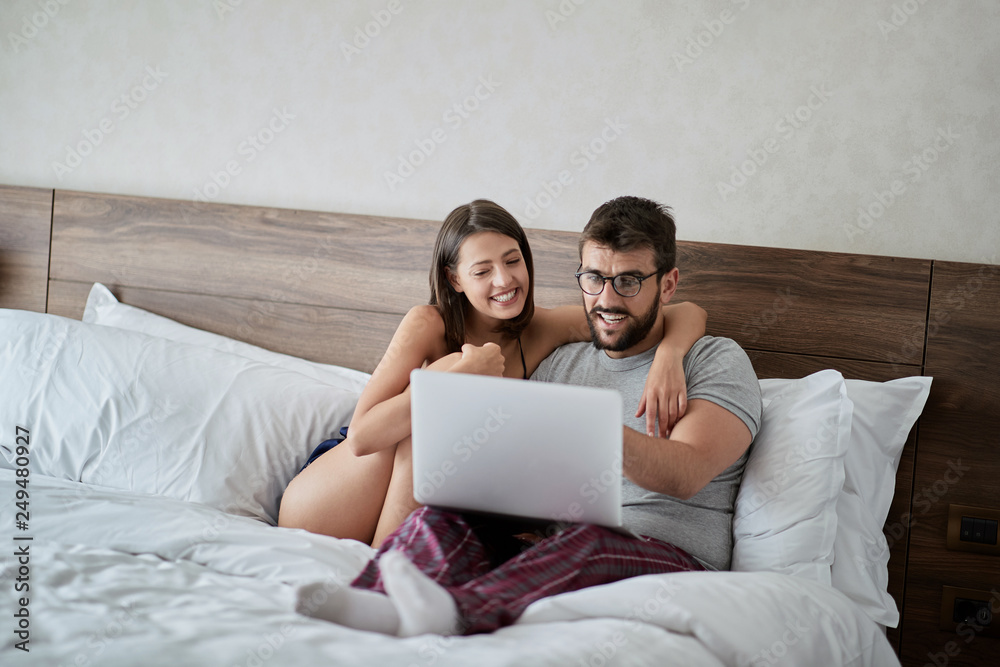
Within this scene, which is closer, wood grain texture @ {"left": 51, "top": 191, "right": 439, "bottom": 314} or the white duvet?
the white duvet

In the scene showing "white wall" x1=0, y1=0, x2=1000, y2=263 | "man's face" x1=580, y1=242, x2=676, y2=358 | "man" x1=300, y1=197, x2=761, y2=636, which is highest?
"white wall" x1=0, y1=0, x2=1000, y2=263

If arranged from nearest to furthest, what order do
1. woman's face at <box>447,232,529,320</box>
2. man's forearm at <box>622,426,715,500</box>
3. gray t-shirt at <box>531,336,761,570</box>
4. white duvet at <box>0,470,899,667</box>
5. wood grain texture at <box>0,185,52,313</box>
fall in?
white duvet at <box>0,470,899,667</box>, man's forearm at <box>622,426,715,500</box>, gray t-shirt at <box>531,336,761,570</box>, woman's face at <box>447,232,529,320</box>, wood grain texture at <box>0,185,52,313</box>

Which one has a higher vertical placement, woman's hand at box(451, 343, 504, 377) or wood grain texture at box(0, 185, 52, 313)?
wood grain texture at box(0, 185, 52, 313)

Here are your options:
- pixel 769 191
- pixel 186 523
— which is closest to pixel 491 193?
pixel 769 191

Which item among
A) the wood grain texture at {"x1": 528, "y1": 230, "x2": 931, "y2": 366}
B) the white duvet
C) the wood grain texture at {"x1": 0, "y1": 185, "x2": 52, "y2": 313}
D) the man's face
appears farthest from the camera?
the wood grain texture at {"x1": 0, "y1": 185, "x2": 52, "y2": 313}

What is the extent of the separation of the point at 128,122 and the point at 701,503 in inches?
81.9

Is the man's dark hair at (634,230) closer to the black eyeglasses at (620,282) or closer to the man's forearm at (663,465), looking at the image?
the black eyeglasses at (620,282)

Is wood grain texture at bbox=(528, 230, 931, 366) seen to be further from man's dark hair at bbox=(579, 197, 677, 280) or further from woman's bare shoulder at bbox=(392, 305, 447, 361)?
woman's bare shoulder at bbox=(392, 305, 447, 361)

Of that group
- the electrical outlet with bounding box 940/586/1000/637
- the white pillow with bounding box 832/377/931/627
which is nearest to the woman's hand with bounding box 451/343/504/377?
the white pillow with bounding box 832/377/931/627

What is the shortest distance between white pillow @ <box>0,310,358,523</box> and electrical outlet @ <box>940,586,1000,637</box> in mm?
1511

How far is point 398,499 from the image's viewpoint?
1.45m

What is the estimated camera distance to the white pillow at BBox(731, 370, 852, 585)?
1379 millimetres

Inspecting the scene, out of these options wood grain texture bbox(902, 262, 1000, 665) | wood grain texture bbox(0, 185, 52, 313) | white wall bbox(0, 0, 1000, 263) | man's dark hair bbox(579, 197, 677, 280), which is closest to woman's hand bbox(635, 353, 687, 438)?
man's dark hair bbox(579, 197, 677, 280)

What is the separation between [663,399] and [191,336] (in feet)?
4.69
